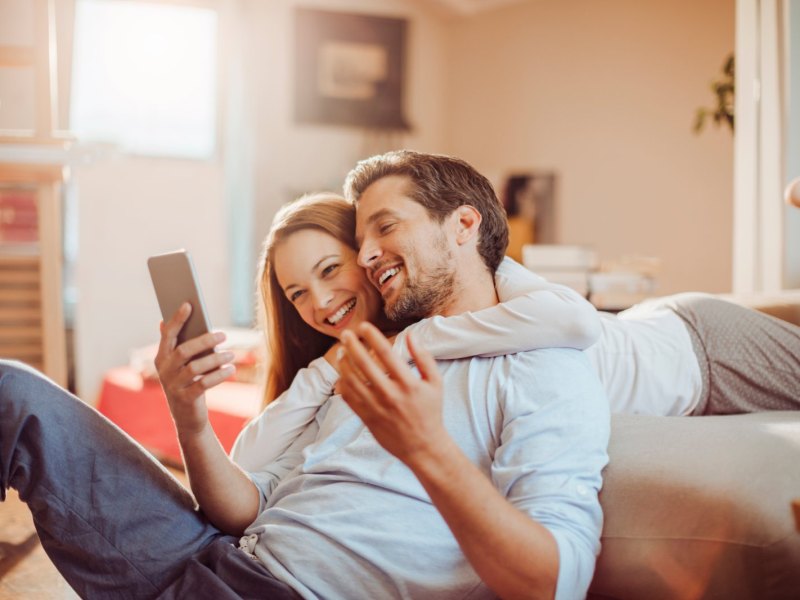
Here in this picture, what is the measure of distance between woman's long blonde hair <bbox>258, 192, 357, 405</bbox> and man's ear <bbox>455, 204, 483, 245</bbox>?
0.20 meters

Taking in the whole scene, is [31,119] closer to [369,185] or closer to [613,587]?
[369,185]

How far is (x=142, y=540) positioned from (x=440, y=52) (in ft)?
14.7

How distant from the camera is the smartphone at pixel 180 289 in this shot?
42.3 inches

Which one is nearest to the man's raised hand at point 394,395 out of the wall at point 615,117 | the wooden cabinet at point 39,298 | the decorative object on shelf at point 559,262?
the decorative object on shelf at point 559,262

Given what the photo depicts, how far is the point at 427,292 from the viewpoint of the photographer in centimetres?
127

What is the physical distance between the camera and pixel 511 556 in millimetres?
826

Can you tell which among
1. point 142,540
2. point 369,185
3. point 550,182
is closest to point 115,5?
point 550,182

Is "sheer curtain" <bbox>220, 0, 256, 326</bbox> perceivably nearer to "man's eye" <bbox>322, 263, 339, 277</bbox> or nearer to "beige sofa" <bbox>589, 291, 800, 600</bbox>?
"man's eye" <bbox>322, 263, 339, 277</bbox>

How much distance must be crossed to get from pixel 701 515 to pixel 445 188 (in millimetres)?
654

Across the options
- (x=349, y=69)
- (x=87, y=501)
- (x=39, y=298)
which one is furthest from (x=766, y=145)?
(x=349, y=69)

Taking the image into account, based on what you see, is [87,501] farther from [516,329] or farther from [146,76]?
[146,76]

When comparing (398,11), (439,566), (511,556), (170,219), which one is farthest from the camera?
(398,11)

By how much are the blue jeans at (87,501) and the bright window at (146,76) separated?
2804 mm

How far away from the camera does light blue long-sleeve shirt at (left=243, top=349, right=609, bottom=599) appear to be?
933mm
